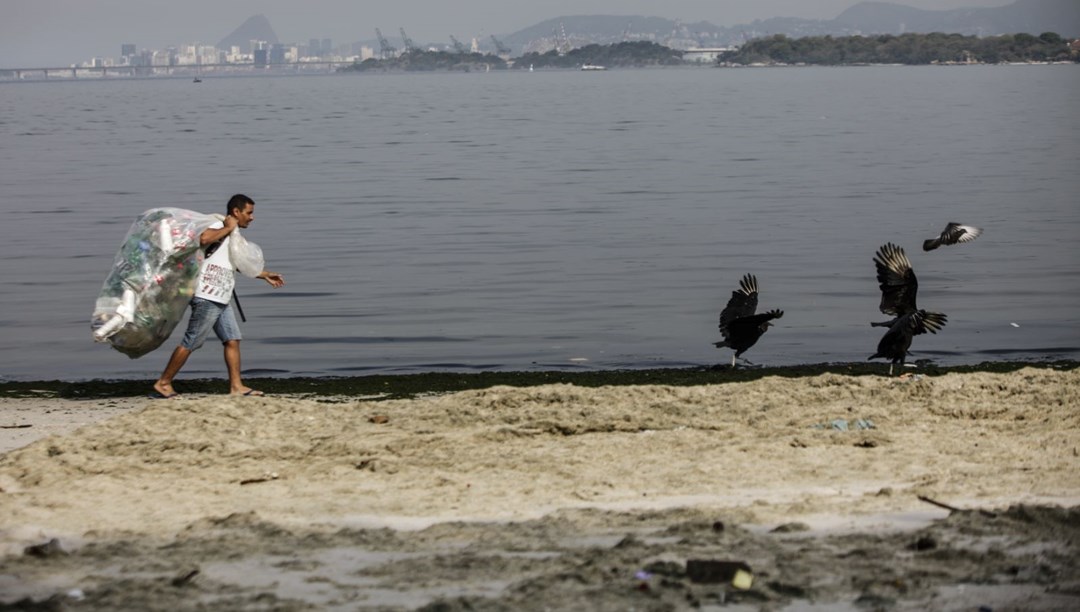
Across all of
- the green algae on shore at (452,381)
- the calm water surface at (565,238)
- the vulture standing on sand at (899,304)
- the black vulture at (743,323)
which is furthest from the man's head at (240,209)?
the vulture standing on sand at (899,304)

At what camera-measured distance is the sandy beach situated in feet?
19.7

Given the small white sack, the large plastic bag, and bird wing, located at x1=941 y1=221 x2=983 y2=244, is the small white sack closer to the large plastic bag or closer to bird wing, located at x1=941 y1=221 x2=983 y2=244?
the large plastic bag

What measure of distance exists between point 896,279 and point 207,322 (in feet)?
17.1

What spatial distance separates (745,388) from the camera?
10648mm

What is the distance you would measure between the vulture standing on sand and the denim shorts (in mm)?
4882

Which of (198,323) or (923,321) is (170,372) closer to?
(198,323)

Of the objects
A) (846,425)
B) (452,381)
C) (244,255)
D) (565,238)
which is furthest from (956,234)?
(565,238)

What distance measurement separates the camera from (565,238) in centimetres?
2342

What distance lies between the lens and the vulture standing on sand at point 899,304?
11602 mm

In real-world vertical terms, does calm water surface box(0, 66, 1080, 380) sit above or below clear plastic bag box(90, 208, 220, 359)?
below

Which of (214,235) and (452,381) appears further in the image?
(452,381)

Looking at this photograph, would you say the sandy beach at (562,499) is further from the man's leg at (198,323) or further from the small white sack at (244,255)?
the small white sack at (244,255)

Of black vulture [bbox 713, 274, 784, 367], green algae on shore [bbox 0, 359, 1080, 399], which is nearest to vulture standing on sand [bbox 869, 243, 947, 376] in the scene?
green algae on shore [bbox 0, 359, 1080, 399]

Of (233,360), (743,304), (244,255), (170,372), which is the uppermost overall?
(244,255)
